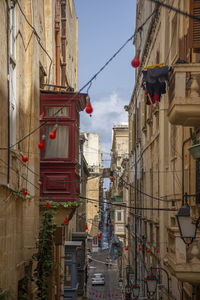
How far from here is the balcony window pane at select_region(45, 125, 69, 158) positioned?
573 inches

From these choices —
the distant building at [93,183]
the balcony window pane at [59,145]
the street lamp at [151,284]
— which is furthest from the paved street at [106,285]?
the balcony window pane at [59,145]

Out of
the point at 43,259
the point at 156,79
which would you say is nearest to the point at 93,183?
the point at 43,259

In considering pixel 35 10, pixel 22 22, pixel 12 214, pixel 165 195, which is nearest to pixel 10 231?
pixel 12 214

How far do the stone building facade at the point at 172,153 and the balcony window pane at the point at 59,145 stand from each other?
258cm

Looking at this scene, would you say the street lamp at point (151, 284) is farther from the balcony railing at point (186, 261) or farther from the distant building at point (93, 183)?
the distant building at point (93, 183)

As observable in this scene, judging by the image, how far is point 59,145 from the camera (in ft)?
47.8

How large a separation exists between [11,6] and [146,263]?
16.9 m

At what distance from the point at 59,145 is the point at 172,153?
4293 millimetres

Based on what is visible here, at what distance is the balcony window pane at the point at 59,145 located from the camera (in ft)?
47.7

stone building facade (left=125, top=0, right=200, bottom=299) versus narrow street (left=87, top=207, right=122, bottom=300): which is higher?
stone building facade (left=125, top=0, right=200, bottom=299)

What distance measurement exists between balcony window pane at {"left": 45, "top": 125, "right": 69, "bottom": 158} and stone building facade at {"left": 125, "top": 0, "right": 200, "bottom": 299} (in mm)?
2584

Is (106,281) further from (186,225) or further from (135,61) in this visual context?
(135,61)

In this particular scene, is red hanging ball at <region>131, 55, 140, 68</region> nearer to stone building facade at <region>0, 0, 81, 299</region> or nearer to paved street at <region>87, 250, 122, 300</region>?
stone building facade at <region>0, 0, 81, 299</region>

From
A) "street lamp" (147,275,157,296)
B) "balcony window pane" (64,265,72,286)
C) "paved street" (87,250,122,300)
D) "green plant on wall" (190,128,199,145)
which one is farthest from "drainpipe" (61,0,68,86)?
"paved street" (87,250,122,300)
